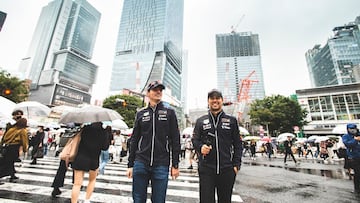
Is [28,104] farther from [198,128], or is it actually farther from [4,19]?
[198,128]

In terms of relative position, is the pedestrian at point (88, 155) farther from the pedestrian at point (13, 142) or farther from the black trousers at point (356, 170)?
the black trousers at point (356, 170)

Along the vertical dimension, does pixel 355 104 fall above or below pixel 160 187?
above

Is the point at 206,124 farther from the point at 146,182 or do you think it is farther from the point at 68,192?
the point at 68,192

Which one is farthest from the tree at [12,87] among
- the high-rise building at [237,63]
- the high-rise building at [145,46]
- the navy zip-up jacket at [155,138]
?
the high-rise building at [237,63]

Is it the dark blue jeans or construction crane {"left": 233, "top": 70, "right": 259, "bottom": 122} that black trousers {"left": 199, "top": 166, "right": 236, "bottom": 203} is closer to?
the dark blue jeans

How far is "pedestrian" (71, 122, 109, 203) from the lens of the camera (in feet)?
9.56

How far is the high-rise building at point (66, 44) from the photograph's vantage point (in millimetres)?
104125

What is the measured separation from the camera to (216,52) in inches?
7451

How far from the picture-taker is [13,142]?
4.45 metres

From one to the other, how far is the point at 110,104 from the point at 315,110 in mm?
46695

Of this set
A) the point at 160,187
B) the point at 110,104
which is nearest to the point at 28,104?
the point at 160,187

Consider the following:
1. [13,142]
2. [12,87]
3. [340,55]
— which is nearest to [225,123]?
[13,142]

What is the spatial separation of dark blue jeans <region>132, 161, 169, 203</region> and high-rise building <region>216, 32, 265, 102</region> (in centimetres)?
16184

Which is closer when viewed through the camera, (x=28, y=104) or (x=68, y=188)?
(x=68, y=188)
